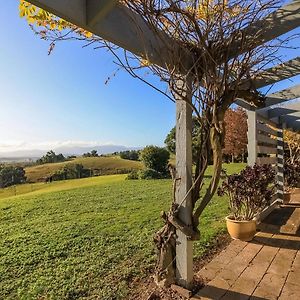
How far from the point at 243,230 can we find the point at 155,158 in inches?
427

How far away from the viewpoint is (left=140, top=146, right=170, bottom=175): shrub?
14.8 m

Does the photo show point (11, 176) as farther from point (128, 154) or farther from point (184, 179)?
point (184, 179)

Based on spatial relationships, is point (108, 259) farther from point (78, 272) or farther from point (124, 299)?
point (124, 299)

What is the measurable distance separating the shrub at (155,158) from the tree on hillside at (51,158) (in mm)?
18787

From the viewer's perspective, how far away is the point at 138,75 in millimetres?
2311

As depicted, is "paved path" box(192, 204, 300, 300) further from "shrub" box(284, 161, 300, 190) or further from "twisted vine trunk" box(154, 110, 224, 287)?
"shrub" box(284, 161, 300, 190)

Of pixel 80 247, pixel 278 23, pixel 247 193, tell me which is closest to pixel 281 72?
pixel 278 23

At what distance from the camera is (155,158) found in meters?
14.9

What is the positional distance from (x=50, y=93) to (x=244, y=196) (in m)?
5.22

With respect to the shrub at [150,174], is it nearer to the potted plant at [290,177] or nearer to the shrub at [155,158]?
the shrub at [155,158]

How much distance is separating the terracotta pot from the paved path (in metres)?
0.09

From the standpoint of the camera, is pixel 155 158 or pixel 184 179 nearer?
pixel 184 179

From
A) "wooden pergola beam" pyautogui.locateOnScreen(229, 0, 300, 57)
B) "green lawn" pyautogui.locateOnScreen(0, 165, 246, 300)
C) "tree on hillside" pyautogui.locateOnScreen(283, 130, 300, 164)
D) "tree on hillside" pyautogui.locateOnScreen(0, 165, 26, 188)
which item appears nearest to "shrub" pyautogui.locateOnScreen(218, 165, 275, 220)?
"green lawn" pyautogui.locateOnScreen(0, 165, 246, 300)

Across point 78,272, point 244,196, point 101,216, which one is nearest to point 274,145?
point 244,196
